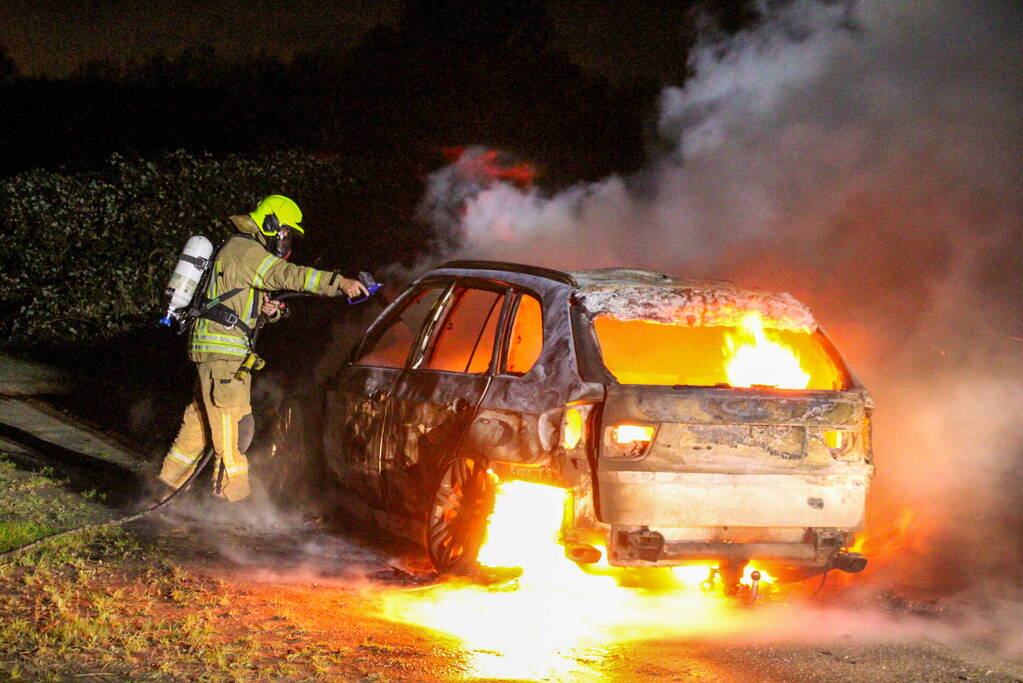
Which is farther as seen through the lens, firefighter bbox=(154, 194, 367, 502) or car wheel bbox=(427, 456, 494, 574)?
firefighter bbox=(154, 194, 367, 502)

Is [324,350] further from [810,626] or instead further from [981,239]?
[981,239]

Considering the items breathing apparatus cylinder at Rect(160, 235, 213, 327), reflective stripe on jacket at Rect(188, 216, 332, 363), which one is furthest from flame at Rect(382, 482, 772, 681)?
breathing apparatus cylinder at Rect(160, 235, 213, 327)

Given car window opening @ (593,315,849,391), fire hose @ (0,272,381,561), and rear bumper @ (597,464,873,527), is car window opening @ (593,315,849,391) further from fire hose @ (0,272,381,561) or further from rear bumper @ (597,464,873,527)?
fire hose @ (0,272,381,561)

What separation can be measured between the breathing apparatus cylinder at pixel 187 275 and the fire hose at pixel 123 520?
0.89 m

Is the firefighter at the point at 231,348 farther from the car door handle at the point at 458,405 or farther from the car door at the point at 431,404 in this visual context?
the car door handle at the point at 458,405

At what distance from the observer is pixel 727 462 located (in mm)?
5348

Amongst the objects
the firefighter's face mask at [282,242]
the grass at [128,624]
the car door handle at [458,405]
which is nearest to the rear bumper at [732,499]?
the car door handle at [458,405]

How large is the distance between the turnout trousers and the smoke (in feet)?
9.16

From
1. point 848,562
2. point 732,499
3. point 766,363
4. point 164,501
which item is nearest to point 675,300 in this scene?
point 766,363

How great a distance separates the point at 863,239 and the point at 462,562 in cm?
595

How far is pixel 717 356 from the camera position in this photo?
6941 mm

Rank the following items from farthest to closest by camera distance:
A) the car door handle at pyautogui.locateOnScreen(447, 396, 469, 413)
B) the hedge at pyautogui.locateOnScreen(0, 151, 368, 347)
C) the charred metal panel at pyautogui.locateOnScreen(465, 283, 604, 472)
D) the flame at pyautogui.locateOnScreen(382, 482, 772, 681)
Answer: the hedge at pyautogui.locateOnScreen(0, 151, 368, 347) < the car door handle at pyautogui.locateOnScreen(447, 396, 469, 413) < the charred metal panel at pyautogui.locateOnScreen(465, 283, 604, 472) < the flame at pyautogui.locateOnScreen(382, 482, 772, 681)

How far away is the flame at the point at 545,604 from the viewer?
5.02 metres

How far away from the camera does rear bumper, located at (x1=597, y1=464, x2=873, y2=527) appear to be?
522 centimetres
